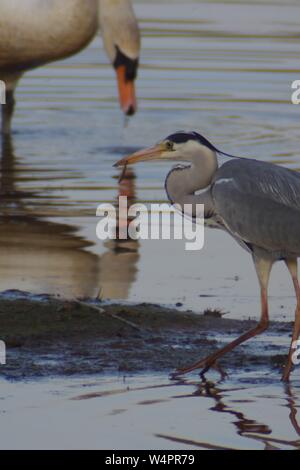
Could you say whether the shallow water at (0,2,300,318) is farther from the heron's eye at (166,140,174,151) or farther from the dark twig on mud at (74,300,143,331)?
the heron's eye at (166,140,174,151)

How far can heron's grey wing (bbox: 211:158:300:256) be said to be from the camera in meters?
7.53

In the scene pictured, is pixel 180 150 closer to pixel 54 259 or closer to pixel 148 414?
pixel 148 414

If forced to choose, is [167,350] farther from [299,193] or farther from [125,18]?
[125,18]

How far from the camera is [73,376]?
7098mm

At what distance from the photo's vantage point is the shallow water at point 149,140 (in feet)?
29.2

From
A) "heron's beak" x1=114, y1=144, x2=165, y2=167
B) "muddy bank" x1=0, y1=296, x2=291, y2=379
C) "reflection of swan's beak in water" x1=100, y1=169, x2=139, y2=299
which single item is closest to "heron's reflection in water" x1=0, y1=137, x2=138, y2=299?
"reflection of swan's beak in water" x1=100, y1=169, x2=139, y2=299

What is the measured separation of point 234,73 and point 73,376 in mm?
10591

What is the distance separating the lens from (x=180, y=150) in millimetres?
7711

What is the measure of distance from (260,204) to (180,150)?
0.47 m

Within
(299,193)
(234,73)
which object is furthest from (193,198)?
(234,73)
